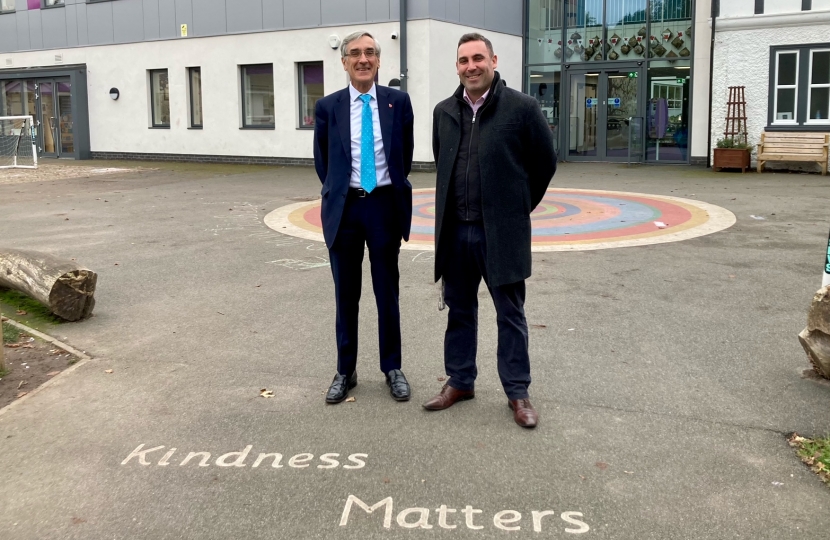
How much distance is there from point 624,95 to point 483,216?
18.6 metres

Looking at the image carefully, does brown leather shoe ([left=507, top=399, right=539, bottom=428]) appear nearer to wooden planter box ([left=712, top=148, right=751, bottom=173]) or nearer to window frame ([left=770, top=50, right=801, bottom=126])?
wooden planter box ([left=712, top=148, right=751, bottom=173])

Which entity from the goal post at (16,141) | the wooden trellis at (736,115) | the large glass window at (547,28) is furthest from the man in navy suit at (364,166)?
the goal post at (16,141)

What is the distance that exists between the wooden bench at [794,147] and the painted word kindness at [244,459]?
661 inches

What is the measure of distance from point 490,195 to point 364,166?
28.2 inches

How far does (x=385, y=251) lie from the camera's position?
15.2 ft

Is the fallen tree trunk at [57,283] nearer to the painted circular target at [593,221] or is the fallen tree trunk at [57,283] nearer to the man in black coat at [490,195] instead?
the man in black coat at [490,195]

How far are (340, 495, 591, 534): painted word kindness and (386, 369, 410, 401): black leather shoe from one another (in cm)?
126

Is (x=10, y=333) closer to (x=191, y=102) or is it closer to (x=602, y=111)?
(x=602, y=111)

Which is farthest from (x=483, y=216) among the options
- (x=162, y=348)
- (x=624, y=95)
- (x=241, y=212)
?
(x=624, y=95)

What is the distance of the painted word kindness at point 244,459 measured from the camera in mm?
3803

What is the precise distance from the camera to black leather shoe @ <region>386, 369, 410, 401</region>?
464cm

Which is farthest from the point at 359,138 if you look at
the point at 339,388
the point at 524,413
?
the point at 524,413

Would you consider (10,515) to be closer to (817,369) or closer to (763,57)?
(817,369)

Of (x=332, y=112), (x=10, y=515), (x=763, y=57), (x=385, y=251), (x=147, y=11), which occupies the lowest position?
(x=10, y=515)
